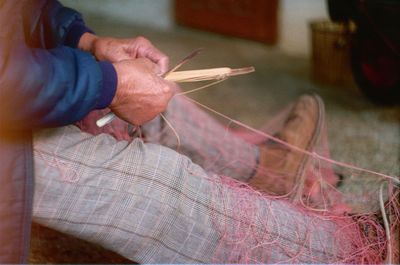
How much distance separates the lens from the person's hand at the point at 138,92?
0.78 meters

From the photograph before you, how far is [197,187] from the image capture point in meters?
0.84

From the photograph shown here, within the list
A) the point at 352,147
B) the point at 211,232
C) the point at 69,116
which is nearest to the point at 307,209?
the point at 211,232

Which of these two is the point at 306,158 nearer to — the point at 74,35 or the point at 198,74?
the point at 198,74

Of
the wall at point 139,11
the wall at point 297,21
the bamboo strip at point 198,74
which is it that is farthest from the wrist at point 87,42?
the wall at point 139,11

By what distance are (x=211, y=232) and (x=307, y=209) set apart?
0.20m

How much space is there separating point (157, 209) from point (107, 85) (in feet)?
0.65

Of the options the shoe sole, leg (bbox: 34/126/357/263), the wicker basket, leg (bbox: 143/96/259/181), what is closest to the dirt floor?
the wicker basket

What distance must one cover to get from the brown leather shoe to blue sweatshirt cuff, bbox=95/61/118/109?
18.3 inches

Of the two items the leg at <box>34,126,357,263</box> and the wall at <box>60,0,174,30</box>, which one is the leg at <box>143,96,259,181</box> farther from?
the wall at <box>60,0,174,30</box>

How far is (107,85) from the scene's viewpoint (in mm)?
740

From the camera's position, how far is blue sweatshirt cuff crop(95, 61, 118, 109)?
29.0 inches

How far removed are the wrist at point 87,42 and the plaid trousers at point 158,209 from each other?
0.21 m

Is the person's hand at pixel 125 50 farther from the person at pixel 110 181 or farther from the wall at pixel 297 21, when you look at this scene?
the wall at pixel 297 21

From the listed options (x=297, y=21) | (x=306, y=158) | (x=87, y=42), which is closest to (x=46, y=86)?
(x=87, y=42)
